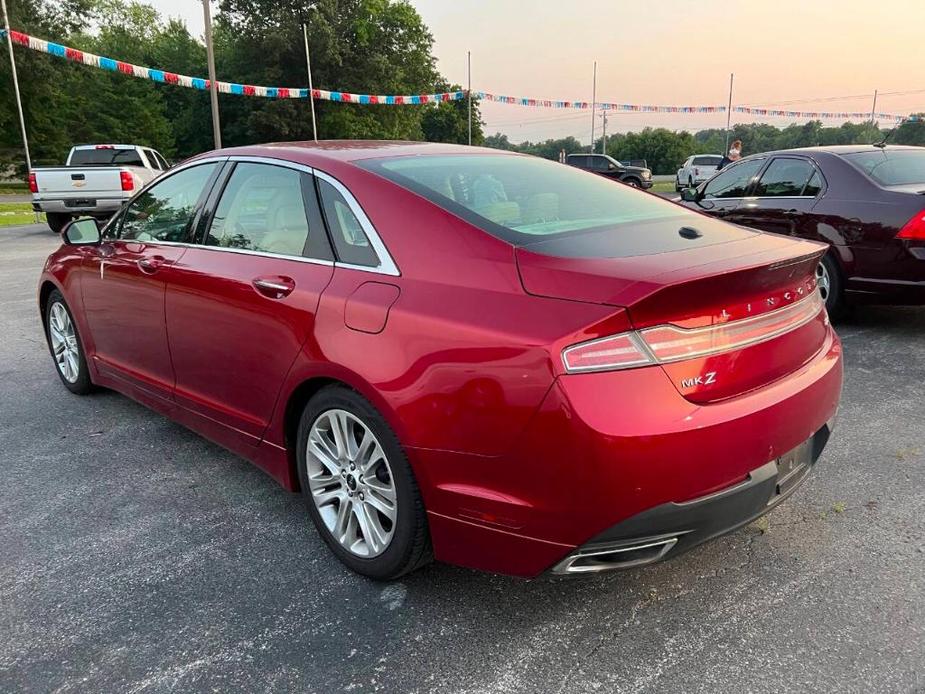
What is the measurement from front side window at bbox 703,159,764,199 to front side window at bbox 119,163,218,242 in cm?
552

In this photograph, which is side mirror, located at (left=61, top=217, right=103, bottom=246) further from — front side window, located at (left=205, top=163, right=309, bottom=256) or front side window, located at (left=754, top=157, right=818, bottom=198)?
front side window, located at (left=754, top=157, right=818, bottom=198)

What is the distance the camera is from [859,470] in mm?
3322

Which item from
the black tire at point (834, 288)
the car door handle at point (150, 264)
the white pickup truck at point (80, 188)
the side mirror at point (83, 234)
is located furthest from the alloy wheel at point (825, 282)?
the white pickup truck at point (80, 188)

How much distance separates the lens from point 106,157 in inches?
632

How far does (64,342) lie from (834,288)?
5.85 m

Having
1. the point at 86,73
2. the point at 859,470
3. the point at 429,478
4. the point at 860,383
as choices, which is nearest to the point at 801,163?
the point at 860,383

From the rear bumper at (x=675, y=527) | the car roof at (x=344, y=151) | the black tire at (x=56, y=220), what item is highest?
the car roof at (x=344, y=151)

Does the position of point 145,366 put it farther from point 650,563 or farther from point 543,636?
point 650,563

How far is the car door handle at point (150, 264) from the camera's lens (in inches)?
134

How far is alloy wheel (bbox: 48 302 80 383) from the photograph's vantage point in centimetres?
449

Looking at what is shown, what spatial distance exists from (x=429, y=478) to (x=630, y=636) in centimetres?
81

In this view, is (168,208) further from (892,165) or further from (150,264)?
(892,165)

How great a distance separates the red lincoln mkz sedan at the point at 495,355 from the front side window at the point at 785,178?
3.85 meters

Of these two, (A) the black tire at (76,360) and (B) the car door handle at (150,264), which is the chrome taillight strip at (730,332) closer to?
(B) the car door handle at (150,264)
